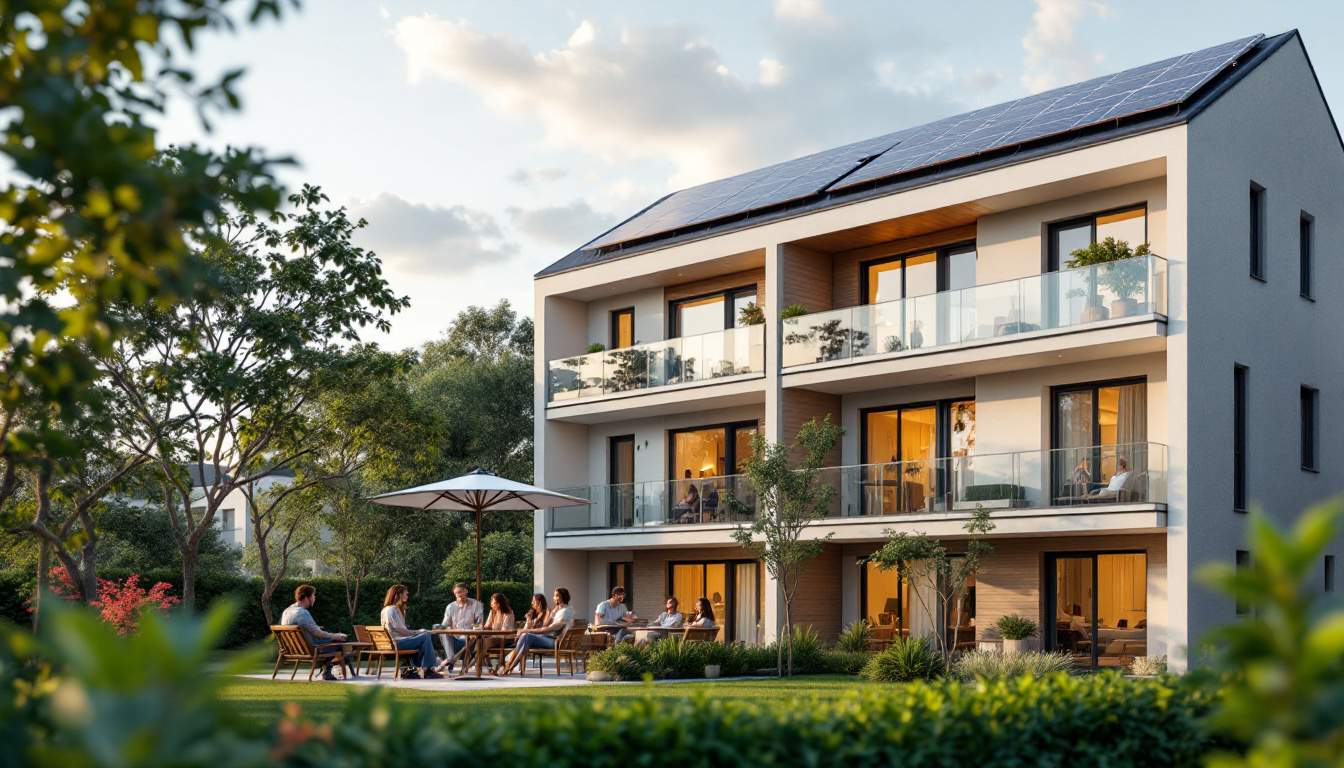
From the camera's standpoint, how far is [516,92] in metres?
19.8

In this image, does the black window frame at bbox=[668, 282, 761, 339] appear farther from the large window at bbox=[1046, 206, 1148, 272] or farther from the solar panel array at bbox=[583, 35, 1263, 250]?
the large window at bbox=[1046, 206, 1148, 272]

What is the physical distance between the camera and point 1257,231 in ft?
73.3

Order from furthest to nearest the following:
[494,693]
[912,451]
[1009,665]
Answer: [912,451] → [1009,665] → [494,693]

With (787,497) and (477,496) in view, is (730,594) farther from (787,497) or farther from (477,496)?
(477,496)

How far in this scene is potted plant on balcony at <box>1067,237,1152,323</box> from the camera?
19922 millimetres

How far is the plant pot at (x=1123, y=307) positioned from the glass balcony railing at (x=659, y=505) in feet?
24.2

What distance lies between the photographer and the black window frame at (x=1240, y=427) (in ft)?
70.0

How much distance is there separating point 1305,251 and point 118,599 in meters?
21.2

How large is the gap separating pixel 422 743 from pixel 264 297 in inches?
727

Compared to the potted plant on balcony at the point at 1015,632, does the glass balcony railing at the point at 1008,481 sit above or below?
above

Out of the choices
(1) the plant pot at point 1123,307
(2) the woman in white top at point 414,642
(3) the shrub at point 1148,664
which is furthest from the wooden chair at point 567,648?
(1) the plant pot at point 1123,307

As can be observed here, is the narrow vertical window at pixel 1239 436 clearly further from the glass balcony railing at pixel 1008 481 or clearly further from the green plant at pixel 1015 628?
the green plant at pixel 1015 628

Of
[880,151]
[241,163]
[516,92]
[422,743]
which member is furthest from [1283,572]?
[880,151]

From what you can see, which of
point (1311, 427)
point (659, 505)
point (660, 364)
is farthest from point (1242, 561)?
point (660, 364)
